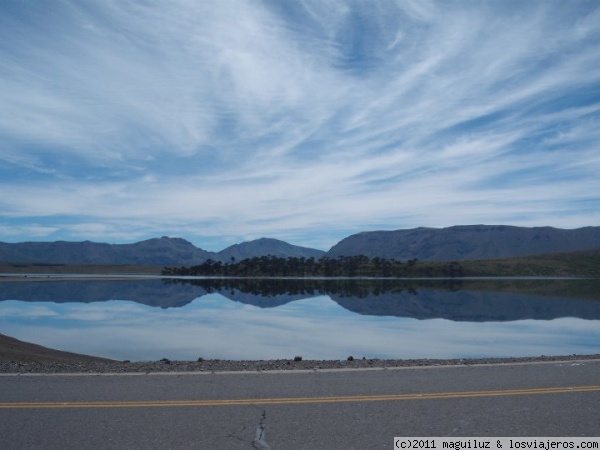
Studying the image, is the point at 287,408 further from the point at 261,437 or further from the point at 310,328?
the point at 310,328

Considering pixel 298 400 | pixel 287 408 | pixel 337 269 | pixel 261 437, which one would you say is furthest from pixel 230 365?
pixel 337 269

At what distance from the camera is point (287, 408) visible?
10.1 m

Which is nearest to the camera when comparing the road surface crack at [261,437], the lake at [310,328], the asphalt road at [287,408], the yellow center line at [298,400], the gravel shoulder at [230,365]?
the road surface crack at [261,437]

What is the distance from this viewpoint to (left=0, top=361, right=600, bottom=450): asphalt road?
8.47 m

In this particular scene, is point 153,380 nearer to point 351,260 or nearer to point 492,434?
point 492,434

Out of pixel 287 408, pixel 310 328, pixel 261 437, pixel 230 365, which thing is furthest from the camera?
pixel 310 328

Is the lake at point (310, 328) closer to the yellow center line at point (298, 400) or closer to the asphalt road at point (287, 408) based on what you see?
the asphalt road at point (287, 408)

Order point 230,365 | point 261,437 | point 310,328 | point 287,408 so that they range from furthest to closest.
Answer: point 310,328 → point 230,365 → point 287,408 → point 261,437

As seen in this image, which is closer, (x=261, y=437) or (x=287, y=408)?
(x=261, y=437)

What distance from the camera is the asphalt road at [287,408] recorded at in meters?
8.47

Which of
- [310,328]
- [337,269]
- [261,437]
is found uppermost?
[337,269]

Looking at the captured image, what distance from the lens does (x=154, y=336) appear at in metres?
35.4

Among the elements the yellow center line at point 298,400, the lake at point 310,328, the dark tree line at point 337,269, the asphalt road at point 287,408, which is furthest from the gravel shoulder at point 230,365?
the dark tree line at point 337,269

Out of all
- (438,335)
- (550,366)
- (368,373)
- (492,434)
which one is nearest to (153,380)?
(368,373)
